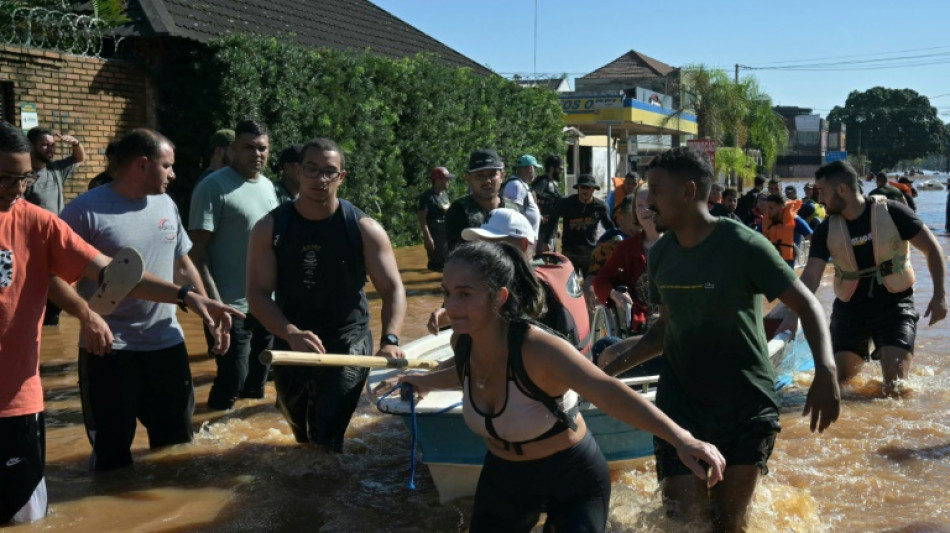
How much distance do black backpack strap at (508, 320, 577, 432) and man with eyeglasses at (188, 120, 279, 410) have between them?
155 inches

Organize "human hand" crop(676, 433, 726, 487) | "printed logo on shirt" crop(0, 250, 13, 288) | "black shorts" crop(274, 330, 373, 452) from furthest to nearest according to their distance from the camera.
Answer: "black shorts" crop(274, 330, 373, 452) → "printed logo on shirt" crop(0, 250, 13, 288) → "human hand" crop(676, 433, 726, 487)

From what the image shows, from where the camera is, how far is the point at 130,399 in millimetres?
5574

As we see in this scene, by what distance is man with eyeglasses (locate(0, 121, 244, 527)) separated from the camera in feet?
14.4

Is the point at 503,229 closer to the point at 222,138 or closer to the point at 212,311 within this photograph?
the point at 212,311

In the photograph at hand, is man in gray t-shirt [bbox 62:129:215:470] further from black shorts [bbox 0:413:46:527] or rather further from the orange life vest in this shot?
the orange life vest

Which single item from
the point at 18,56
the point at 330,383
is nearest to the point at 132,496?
the point at 330,383

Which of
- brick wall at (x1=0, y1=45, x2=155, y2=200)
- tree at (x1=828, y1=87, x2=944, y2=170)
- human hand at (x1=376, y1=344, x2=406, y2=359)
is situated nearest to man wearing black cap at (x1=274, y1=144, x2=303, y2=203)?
human hand at (x1=376, y1=344, x2=406, y2=359)

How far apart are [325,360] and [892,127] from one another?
15301cm

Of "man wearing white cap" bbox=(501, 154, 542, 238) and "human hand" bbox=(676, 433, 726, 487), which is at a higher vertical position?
"man wearing white cap" bbox=(501, 154, 542, 238)

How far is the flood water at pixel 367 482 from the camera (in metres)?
5.55

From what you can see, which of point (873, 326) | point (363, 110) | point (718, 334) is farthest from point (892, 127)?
point (718, 334)

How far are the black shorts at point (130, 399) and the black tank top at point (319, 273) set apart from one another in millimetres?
805

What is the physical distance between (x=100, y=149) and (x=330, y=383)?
981cm

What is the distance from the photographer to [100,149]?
45.8ft
